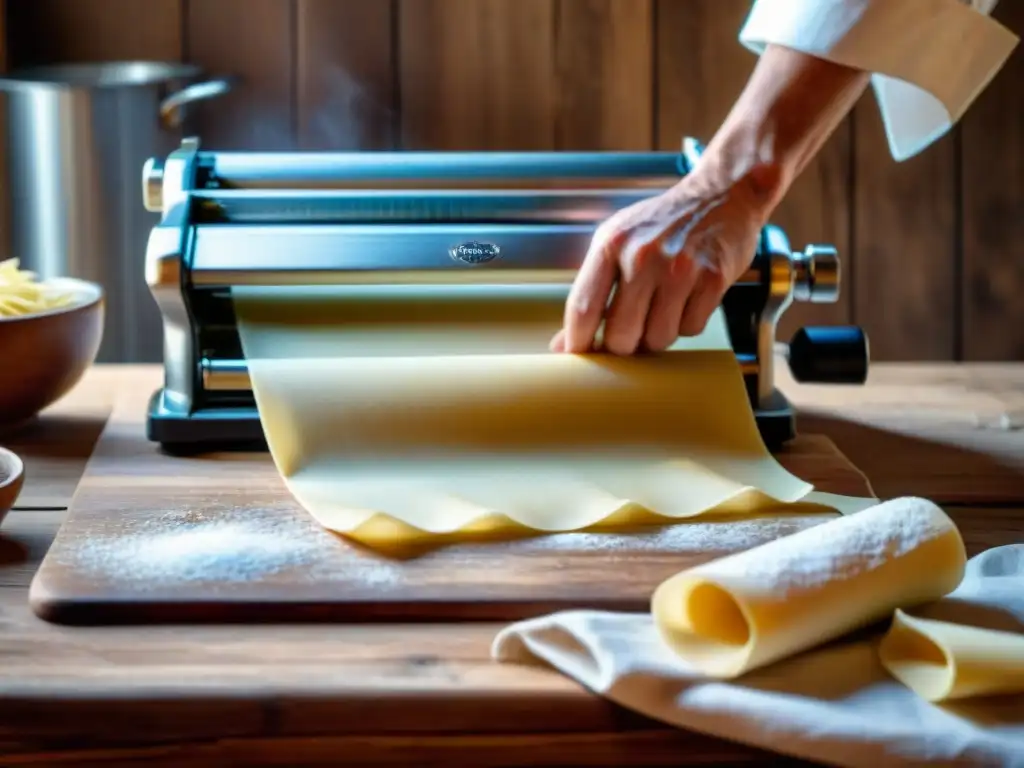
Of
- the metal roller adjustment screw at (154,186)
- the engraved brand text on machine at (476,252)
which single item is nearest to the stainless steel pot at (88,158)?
the metal roller adjustment screw at (154,186)

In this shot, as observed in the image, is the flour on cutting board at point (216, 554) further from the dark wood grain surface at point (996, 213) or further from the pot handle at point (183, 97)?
the dark wood grain surface at point (996, 213)

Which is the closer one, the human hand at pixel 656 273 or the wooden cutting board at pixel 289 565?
the wooden cutting board at pixel 289 565

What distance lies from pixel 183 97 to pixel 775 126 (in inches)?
30.9

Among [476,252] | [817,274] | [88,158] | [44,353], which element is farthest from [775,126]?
[88,158]

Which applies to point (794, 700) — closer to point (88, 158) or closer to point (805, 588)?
point (805, 588)

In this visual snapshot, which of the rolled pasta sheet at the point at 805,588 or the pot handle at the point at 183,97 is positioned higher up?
the pot handle at the point at 183,97

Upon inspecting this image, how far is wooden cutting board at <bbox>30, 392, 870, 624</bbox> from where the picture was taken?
0.68m

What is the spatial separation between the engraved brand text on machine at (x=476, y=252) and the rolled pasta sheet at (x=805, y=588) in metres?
0.40

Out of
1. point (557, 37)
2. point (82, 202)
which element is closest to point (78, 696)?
point (82, 202)

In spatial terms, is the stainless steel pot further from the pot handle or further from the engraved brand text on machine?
the engraved brand text on machine

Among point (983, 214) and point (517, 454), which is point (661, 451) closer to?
point (517, 454)

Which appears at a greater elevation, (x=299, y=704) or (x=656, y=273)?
(x=656, y=273)

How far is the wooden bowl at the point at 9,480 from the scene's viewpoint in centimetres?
77

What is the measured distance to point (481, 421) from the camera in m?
0.91
